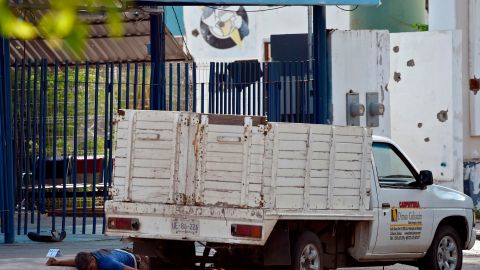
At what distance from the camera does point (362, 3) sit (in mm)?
15586

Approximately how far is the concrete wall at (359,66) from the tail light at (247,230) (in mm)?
8027

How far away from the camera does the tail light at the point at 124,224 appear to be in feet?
35.0

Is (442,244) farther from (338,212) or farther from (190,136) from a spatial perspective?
(190,136)

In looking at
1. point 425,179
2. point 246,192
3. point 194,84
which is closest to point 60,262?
point 246,192

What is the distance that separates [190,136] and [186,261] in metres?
1.51

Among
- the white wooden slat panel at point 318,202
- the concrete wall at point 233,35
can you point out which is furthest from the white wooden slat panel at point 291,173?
the concrete wall at point 233,35

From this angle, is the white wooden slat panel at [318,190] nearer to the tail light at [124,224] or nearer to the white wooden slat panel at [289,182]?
the white wooden slat panel at [289,182]

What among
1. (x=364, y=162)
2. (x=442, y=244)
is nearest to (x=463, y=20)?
(x=442, y=244)

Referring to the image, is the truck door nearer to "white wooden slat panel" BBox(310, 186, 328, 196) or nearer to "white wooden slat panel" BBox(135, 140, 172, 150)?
"white wooden slat panel" BBox(310, 186, 328, 196)

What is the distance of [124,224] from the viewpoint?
10703mm

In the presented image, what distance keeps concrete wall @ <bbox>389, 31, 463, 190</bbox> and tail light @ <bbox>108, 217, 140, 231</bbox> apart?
11963mm

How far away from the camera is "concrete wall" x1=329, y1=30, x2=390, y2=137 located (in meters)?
18.0

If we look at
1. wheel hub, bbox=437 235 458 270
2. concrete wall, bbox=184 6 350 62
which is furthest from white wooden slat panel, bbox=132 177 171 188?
concrete wall, bbox=184 6 350 62

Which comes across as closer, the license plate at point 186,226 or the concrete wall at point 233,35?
the license plate at point 186,226
